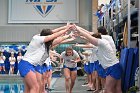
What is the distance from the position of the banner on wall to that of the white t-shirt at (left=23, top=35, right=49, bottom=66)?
67.8 ft

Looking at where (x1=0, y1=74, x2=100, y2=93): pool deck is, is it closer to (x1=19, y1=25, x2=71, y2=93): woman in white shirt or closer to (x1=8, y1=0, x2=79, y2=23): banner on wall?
(x1=19, y1=25, x2=71, y2=93): woman in white shirt

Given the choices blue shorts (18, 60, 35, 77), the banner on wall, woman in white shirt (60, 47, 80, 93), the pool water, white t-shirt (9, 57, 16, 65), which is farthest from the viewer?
the banner on wall

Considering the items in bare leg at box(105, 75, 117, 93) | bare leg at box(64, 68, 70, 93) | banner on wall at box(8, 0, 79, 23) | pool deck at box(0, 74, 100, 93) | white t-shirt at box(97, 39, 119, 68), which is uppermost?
banner on wall at box(8, 0, 79, 23)

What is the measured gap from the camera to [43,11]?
28.7 metres

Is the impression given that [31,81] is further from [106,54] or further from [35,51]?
[106,54]

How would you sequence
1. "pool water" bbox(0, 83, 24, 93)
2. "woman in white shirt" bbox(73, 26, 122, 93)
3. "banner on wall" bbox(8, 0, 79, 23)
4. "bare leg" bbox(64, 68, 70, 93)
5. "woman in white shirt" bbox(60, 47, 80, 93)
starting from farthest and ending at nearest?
"banner on wall" bbox(8, 0, 79, 23) → "pool water" bbox(0, 83, 24, 93) → "woman in white shirt" bbox(60, 47, 80, 93) → "bare leg" bbox(64, 68, 70, 93) → "woman in white shirt" bbox(73, 26, 122, 93)

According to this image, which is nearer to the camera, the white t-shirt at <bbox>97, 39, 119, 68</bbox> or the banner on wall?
the white t-shirt at <bbox>97, 39, 119, 68</bbox>

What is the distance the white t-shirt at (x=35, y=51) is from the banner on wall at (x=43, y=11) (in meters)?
20.7

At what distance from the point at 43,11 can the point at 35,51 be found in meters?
22.0

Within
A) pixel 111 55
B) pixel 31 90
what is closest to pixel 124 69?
pixel 111 55

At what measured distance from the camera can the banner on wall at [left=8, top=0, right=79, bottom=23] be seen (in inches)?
1104

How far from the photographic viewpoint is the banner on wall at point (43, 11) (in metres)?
28.0

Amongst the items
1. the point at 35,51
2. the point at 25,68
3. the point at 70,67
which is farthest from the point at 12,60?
the point at 25,68

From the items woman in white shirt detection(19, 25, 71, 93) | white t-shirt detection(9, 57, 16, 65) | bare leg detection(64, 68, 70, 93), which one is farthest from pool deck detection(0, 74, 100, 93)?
woman in white shirt detection(19, 25, 71, 93)
